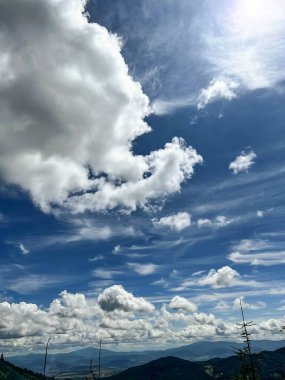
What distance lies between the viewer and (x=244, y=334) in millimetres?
85625

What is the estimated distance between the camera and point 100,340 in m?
132

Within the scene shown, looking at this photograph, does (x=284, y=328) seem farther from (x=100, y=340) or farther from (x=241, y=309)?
(x=100, y=340)

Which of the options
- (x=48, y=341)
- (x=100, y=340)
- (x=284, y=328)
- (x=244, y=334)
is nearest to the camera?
(x=284, y=328)

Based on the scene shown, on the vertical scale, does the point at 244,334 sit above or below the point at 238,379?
above

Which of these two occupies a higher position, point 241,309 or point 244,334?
point 241,309

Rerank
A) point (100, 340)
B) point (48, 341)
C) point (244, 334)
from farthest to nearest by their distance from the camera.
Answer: point (100, 340)
point (48, 341)
point (244, 334)

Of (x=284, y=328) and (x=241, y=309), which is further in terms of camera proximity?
(x=241, y=309)

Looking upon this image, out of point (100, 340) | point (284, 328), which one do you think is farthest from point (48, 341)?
point (284, 328)

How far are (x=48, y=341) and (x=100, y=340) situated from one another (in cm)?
2102

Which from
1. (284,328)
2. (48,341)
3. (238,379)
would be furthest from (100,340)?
(284,328)

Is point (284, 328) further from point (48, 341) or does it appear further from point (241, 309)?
point (48, 341)

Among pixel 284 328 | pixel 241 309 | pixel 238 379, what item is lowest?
pixel 238 379

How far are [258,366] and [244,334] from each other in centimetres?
826

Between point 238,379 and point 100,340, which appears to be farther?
point 100,340
